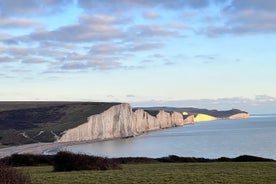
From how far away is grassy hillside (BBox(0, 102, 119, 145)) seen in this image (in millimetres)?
98812

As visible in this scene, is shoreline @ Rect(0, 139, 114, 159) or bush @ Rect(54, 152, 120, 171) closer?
bush @ Rect(54, 152, 120, 171)

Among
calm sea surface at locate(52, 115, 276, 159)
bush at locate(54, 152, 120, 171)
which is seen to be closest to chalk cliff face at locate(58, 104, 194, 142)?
calm sea surface at locate(52, 115, 276, 159)

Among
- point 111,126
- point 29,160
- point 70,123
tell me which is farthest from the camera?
point 111,126

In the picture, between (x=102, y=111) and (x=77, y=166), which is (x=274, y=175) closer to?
(x=77, y=166)

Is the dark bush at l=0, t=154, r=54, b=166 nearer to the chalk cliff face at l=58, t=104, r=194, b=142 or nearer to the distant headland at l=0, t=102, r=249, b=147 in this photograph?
the distant headland at l=0, t=102, r=249, b=147

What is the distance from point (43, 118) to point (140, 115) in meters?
30.5

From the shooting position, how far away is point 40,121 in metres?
124

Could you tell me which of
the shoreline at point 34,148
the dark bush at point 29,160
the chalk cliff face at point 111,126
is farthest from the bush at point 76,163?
the chalk cliff face at point 111,126

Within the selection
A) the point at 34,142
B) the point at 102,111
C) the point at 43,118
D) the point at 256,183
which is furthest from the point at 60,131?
the point at 256,183

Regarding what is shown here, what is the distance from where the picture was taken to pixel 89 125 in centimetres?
11069

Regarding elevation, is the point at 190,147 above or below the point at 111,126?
below

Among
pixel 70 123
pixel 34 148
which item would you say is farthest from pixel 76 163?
pixel 70 123

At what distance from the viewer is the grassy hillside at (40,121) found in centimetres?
9881

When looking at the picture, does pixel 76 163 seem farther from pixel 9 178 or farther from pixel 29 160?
pixel 9 178
